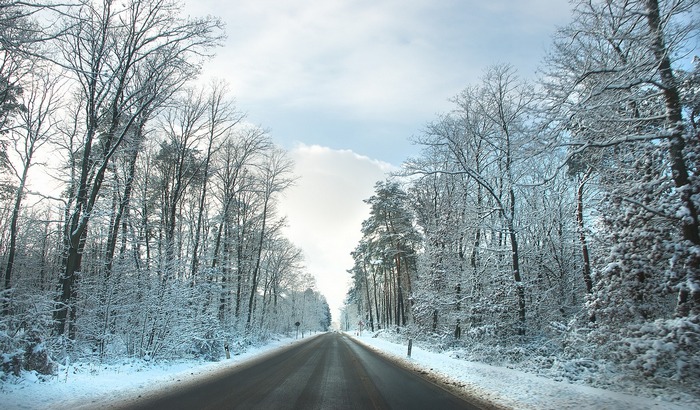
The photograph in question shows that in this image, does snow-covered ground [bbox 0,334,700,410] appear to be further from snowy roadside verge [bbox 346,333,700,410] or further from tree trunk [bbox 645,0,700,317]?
tree trunk [bbox 645,0,700,317]

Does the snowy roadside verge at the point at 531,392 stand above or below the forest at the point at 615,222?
below

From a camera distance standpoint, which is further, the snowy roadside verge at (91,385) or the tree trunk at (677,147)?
the tree trunk at (677,147)

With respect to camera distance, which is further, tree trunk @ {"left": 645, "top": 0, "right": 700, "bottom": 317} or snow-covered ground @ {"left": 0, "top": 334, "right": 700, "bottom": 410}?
tree trunk @ {"left": 645, "top": 0, "right": 700, "bottom": 317}

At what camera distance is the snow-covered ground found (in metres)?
6.73

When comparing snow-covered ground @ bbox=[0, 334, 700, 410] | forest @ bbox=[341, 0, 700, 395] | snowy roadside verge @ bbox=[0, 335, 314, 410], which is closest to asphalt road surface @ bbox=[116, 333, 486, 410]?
snowy roadside verge @ bbox=[0, 335, 314, 410]

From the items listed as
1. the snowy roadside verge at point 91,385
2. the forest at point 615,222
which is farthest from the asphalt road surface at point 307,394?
the forest at point 615,222

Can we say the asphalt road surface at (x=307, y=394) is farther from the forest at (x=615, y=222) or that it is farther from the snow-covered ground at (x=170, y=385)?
the forest at (x=615, y=222)

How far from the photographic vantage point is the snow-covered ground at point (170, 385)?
6730mm

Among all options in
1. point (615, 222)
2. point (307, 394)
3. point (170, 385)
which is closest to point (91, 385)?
point (170, 385)

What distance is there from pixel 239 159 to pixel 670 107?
75.8 feet

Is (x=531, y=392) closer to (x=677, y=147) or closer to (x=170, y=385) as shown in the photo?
(x=677, y=147)

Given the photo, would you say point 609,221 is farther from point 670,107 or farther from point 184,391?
point 184,391

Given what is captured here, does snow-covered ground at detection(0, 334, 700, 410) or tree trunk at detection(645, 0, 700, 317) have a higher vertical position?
tree trunk at detection(645, 0, 700, 317)

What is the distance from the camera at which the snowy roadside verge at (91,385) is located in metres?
6.74
